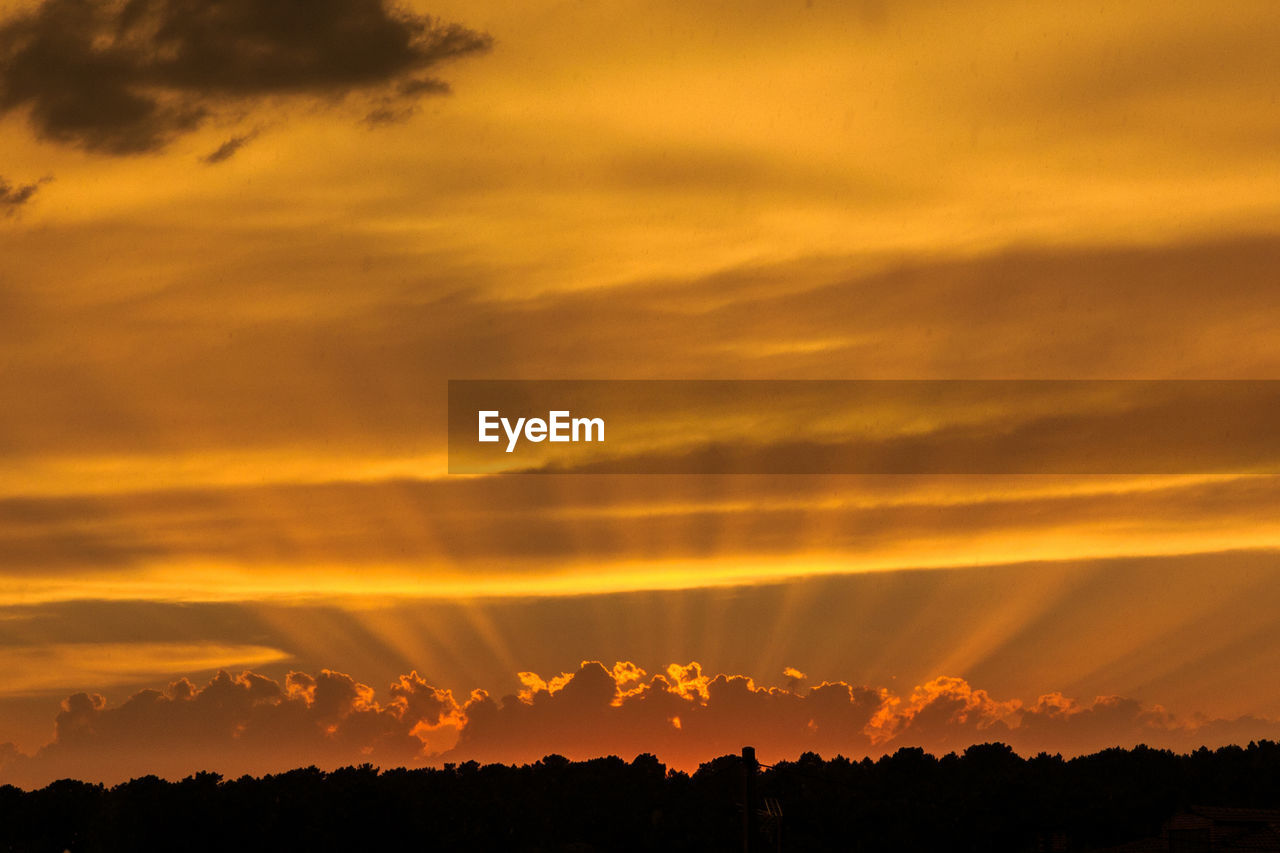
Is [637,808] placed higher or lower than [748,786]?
higher

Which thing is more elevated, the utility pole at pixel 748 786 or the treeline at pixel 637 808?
the treeline at pixel 637 808

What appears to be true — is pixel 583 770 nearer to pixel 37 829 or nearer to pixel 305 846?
pixel 305 846

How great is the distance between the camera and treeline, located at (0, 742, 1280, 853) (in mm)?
156000

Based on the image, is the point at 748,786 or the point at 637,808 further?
the point at 637,808

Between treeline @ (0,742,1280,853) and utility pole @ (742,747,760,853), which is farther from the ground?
treeline @ (0,742,1280,853)

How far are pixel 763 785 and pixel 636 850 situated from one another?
55.0ft

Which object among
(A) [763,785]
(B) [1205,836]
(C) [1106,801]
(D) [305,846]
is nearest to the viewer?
(B) [1205,836]

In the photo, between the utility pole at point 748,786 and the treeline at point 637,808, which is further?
the treeline at point 637,808

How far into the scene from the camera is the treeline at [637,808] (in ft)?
512

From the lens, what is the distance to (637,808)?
562 feet

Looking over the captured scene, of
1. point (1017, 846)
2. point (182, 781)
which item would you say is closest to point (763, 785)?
point (1017, 846)

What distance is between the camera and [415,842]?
510 ft

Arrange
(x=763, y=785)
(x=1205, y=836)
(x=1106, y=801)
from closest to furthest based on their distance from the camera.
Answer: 1. (x=1205, y=836)
2. (x=1106, y=801)
3. (x=763, y=785)

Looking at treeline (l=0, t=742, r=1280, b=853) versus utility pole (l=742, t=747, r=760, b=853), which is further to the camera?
treeline (l=0, t=742, r=1280, b=853)
